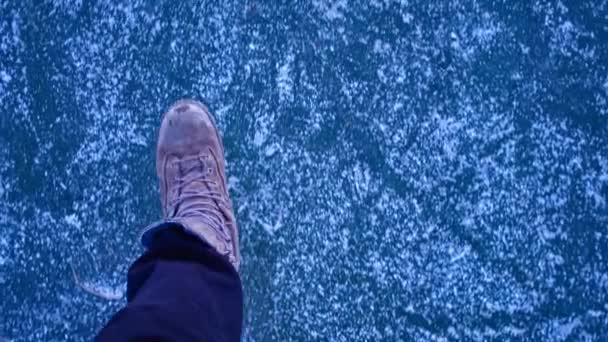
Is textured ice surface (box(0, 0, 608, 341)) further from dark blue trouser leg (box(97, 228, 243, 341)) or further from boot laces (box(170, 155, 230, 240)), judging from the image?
dark blue trouser leg (box(97, 228, 243, 341))

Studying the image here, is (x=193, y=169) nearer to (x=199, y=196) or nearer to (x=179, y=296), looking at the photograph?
(x=199, y=196)

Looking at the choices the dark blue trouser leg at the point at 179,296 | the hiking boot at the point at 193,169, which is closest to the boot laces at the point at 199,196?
the hiking boot at the point at 193,169

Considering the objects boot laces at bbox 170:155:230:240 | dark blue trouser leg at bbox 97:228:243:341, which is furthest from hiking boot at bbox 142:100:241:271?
dark blue trouser leg at bbox 97:228:243:341

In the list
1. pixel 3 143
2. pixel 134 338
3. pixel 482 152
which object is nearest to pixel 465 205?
pixel 482 152

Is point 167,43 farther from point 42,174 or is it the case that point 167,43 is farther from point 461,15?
point 461,15

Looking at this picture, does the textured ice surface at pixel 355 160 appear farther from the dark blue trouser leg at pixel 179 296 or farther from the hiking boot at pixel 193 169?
the dark blue trouser leg at pixel 179 296

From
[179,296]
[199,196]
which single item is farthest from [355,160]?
[179,296]
